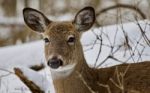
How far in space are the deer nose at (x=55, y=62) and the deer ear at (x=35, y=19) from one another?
81 centimetres

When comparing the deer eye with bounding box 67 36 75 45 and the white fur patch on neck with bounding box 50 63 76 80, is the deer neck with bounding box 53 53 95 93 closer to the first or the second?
the white fur patch on neck with bounding box 50 63 76 80

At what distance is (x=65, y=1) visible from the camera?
1772 centimetres

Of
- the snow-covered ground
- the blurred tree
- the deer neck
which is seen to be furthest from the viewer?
the blurred tree

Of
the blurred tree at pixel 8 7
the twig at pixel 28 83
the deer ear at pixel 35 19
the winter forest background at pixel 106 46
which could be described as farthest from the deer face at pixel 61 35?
the blurred tree at pixel 8 7

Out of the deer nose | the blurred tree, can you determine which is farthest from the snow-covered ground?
the blurred tree

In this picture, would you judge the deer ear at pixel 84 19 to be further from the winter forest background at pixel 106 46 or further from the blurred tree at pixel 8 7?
the blurred tree at pixel 8 7

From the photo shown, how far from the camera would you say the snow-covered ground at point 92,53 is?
882cm

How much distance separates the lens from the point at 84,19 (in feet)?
26.9

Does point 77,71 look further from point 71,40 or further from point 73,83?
point 71,40

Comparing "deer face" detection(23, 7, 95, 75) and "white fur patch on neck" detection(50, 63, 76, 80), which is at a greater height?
"deer face" detection(23, 7, 95, 75)

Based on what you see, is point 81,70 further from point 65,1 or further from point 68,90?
point 65,1

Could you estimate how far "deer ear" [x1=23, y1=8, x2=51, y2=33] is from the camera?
26.9ft

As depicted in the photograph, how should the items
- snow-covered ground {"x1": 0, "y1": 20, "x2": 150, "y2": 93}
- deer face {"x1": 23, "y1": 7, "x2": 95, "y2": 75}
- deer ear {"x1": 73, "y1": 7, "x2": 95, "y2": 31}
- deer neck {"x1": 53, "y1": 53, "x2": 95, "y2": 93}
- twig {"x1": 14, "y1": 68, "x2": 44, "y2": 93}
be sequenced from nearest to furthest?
deer face {"x1": 23, "y1": 7, "x2": 95, "y2": 75}
deer neck {"x1": 53, "y1": 53, "x2": 95, "y2": 93}
deer ear {"x1": 73, "y1": 7, "x2": 95, "y2": 31}
twig {"x1": 14, "y1": 68, "x2": 44, "y2": 93}
snow-covered ground {"x1": 0, "y1": 20, "x2": 150, "y2": 93}

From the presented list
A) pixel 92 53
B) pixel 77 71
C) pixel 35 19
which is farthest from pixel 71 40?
pixel 92 53
